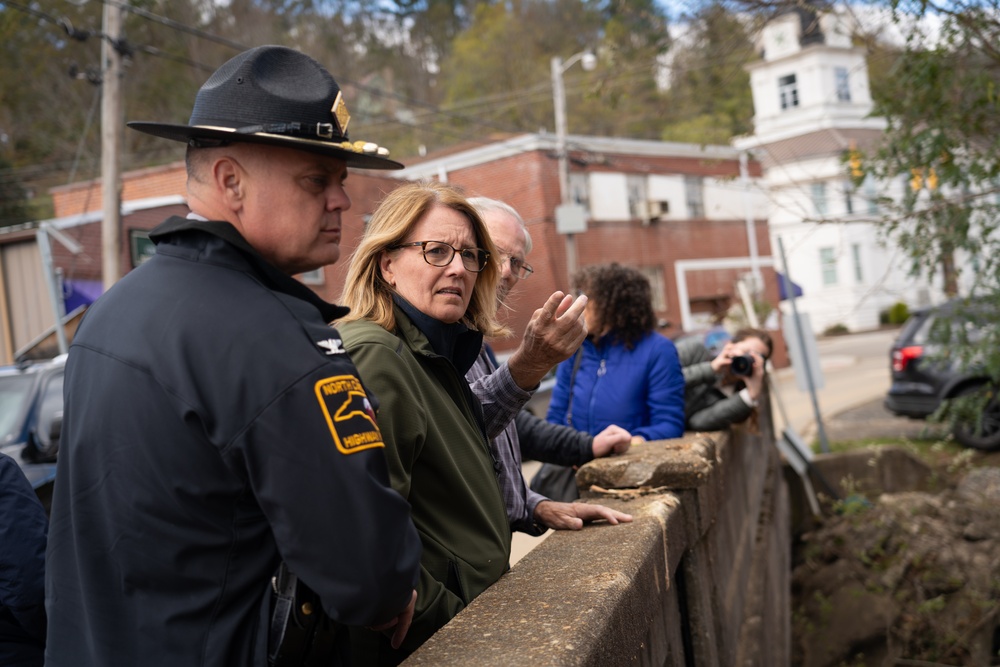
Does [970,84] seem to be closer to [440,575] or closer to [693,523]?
[693,523]

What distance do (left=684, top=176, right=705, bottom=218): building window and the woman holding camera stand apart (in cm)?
2711

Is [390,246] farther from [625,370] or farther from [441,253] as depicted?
[625,370]

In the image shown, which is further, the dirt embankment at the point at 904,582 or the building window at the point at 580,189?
the building window at the point at 580,189

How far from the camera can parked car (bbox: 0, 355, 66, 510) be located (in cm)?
760

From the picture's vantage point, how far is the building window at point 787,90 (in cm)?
4716

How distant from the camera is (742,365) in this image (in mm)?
5176

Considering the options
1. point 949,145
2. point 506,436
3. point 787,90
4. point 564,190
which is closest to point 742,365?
point 949,145

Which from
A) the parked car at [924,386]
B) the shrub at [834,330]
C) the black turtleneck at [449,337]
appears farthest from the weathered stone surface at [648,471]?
the shrub at [834,330]

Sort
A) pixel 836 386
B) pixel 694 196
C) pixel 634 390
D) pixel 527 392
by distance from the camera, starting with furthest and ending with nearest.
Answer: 1. pixel 694 196
2. pixel 836 386
3. pixel 634 390
4. pixel 527 392

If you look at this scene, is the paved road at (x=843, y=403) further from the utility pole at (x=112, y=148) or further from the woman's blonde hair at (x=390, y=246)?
the utility pole at (x=112, y=148)

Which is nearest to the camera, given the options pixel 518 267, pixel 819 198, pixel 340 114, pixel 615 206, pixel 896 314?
pixel 340 114

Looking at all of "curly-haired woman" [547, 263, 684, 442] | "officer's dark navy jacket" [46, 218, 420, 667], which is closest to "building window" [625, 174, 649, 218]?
"curly-haired woman" [547, 263, 684, 442]

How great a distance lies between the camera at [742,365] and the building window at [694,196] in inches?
1083

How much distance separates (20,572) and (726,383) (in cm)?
408
